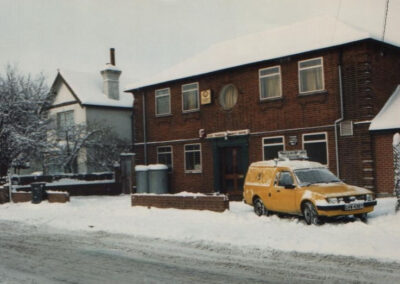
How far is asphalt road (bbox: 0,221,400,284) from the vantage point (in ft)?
26.0

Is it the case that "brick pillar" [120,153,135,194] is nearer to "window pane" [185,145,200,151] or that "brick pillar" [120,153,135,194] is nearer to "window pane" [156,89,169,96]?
A: "window pane" [156,89,169,96]

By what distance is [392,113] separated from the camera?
18438mm

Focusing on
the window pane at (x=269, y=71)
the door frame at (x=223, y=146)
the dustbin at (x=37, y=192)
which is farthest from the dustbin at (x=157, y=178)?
the window pane at (x=269, y=71)

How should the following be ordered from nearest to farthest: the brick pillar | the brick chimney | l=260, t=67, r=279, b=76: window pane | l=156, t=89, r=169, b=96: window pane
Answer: l=260, t=67, r=279, b=76: window pane, l=156, t=89, r=169, b=96: window pane, the brick pillar, the brick chimney

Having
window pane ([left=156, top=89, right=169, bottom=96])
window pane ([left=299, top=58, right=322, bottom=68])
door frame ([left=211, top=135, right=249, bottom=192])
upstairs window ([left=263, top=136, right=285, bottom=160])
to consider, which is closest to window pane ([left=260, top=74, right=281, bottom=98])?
window pane ([left=299, top=58, right=322, bottom=68])

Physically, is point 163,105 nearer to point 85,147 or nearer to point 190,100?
point 190,100

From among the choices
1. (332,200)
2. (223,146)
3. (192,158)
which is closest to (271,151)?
(223,146)

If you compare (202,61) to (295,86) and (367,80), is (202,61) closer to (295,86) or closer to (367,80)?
(295,86)

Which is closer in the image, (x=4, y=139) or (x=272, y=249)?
(x=272, y=249)

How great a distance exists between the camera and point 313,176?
14.2 m

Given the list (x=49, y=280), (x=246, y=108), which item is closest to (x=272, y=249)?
(x=49, y=280)

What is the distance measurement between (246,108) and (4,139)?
1229 cm

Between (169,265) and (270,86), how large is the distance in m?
13.5

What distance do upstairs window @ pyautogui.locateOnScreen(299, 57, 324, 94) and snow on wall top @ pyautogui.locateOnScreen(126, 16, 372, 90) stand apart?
600 millimetres
